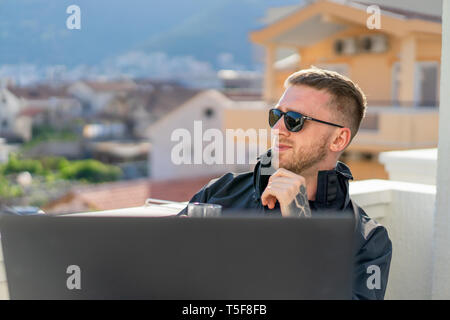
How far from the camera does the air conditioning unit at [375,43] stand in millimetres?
12297

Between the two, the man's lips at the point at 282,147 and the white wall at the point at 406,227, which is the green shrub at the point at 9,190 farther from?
the man's lips at the point at 282,147

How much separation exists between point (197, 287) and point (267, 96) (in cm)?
1270

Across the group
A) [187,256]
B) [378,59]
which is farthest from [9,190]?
[187,256]

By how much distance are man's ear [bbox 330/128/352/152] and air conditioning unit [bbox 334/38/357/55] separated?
39.0 ft

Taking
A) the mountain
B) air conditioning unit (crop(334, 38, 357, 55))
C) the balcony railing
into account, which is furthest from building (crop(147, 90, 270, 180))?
the balcony railing

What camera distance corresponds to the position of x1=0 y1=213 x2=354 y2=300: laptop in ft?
2.52

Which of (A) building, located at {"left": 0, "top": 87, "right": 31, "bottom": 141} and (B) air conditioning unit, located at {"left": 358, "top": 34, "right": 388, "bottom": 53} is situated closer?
(B) air conditioning unit, located at {"left": 358, "top": 34, "right": 388, "bottom": 53}

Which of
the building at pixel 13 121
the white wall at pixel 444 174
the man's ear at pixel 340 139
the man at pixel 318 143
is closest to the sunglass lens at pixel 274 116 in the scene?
the man at pixel 318 143

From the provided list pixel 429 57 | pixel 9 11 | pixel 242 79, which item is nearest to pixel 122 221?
pixel 429 57

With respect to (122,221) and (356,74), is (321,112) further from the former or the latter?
(356,74)

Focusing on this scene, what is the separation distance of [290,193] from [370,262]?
0.25 meters

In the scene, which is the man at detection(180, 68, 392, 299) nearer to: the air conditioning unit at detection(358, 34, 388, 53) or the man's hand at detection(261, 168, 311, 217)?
the man's hand at detection(261, 168, 311, 217)

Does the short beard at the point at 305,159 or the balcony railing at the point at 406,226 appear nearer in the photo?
the short beard at the point at 305,159

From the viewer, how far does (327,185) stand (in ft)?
4.59
